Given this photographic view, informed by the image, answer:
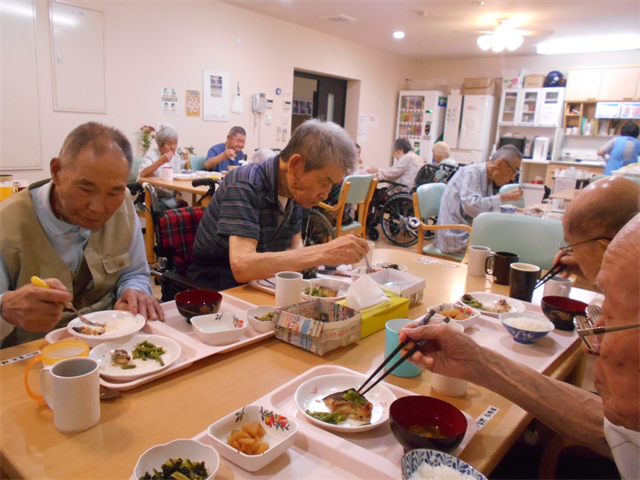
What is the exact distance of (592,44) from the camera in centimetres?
766

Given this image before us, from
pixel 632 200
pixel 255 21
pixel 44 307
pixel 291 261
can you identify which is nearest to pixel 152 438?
pixel 44 307

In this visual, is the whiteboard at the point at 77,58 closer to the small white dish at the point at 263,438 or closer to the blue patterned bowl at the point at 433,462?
the small white dish at the point at 263,438

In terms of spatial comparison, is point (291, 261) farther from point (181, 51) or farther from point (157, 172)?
point (181, 51)

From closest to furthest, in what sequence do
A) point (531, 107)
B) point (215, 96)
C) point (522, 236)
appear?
point (522, 236), point (215, 96), point (531, 107)

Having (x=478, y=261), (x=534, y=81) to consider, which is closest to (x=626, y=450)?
(x=478, y=261)

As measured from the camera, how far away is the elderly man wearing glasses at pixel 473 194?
3.38 m

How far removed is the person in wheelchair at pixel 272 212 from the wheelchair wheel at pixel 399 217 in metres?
4.33

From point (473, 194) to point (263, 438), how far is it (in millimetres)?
2993

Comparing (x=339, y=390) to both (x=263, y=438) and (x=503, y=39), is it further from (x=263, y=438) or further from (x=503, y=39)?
(x=503, y=39)

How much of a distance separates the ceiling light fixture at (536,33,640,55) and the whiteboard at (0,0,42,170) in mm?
7413

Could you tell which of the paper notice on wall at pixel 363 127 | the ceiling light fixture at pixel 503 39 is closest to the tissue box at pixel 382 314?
the ceiling light fixture at pixel 503 39

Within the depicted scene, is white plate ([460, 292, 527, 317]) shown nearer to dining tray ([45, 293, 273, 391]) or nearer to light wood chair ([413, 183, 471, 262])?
dining tray ([45, 293, 273, 391])

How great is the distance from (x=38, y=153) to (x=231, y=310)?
4.22 metres

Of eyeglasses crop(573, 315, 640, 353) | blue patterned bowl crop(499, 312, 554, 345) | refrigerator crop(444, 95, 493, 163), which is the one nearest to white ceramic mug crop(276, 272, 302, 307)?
blue patterned bowl crop(499, 312, 554, 345)
